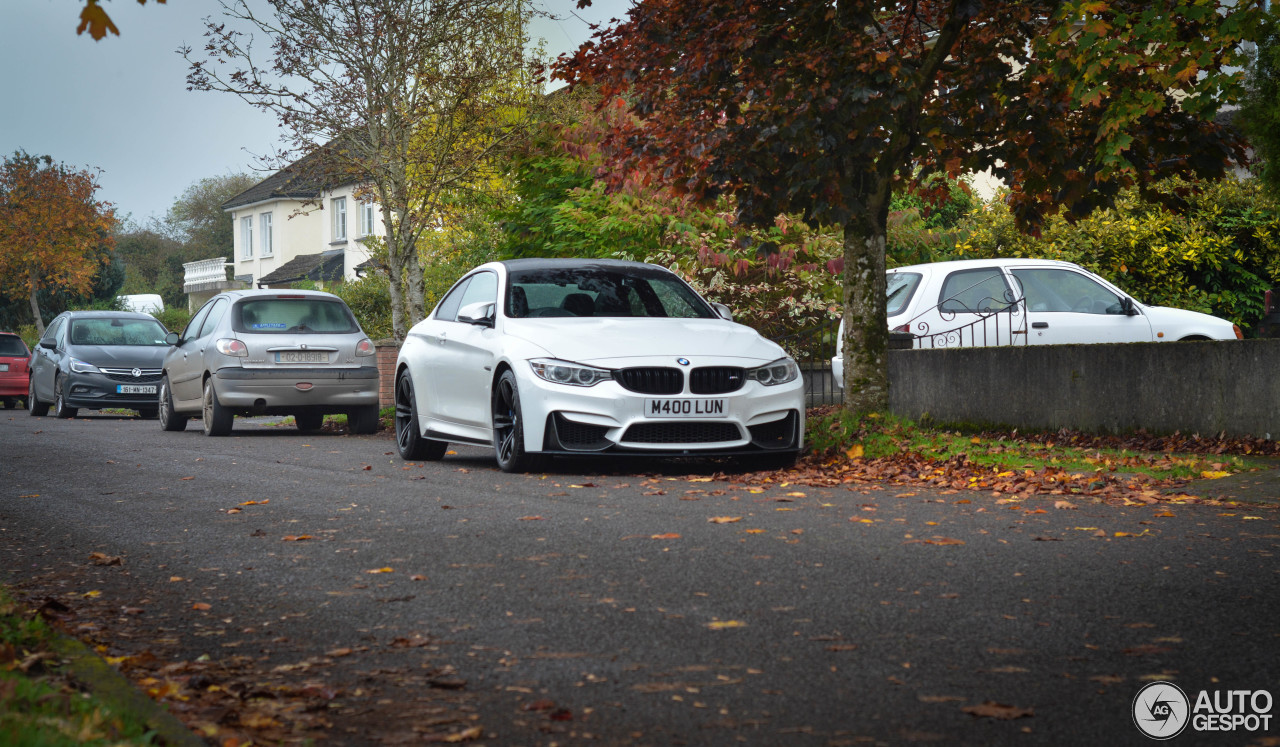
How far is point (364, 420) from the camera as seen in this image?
16.9 meters

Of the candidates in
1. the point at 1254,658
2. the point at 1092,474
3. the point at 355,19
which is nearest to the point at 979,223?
the point at 355,19

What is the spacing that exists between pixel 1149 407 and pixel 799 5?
15.1 feet

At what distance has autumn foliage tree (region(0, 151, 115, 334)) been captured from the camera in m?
43.5

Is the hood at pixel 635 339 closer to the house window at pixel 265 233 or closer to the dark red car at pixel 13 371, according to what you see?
the dark red car at pixel 13 371

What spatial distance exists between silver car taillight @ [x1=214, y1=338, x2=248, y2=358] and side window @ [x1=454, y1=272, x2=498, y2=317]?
4727mm

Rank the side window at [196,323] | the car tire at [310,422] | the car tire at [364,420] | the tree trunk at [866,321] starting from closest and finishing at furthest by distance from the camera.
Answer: the tree trunk at [866,321] → the car tire at [364,420] → the side window at [196,323] → the car tire at [310,422]

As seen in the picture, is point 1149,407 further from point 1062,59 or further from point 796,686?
point 796,686

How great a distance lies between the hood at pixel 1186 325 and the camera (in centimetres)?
1536

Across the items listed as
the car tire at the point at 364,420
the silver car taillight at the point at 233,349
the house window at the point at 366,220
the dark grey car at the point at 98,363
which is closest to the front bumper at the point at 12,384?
the dark grey car at the point at 98,363

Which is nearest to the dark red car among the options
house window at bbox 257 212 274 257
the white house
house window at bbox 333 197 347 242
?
the white house

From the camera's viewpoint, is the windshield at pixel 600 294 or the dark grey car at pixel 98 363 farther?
the dark grey car at pixel 98 363

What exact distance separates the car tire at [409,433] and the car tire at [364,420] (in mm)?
4170

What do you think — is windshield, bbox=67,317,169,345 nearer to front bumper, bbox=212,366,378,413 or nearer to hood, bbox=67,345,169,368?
hood, bbox=67,345,169,368

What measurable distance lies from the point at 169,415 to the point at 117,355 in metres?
5.65
